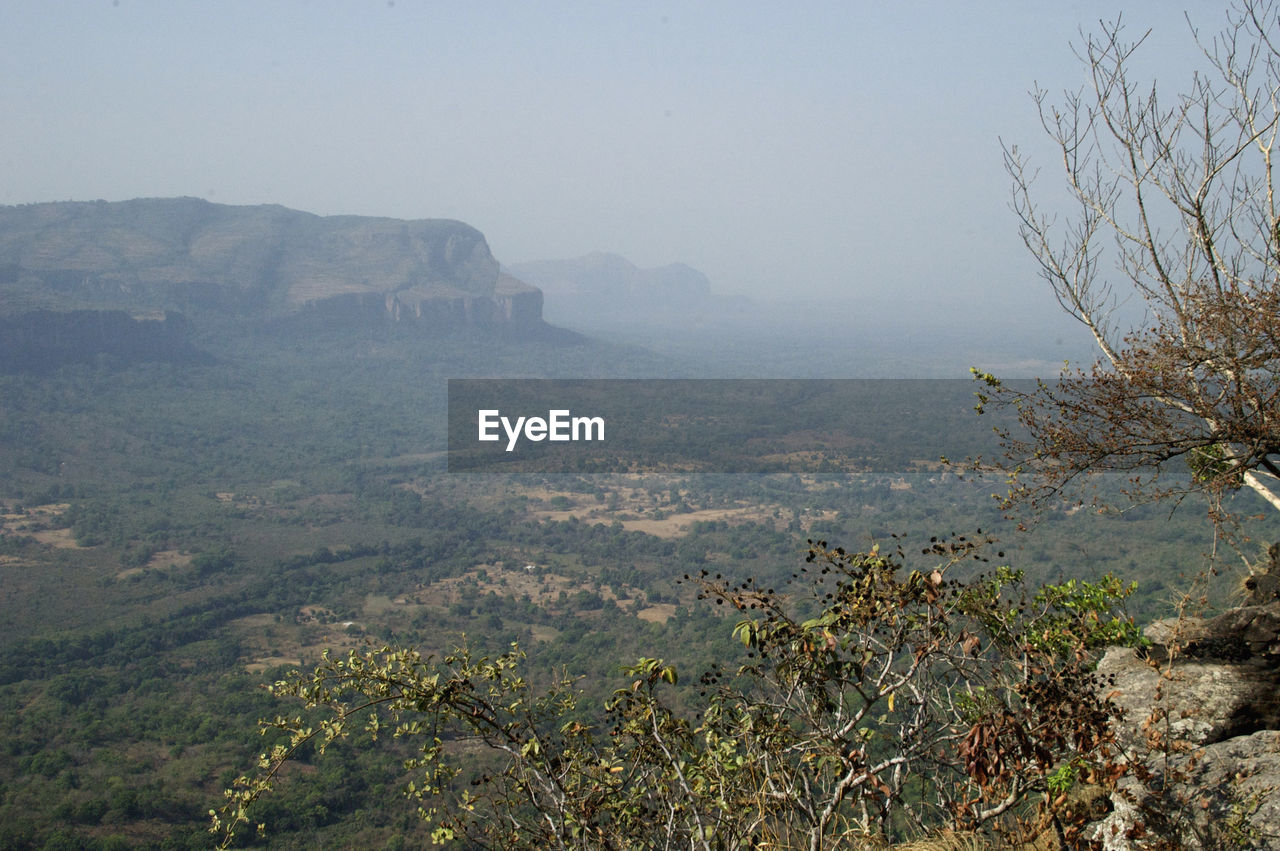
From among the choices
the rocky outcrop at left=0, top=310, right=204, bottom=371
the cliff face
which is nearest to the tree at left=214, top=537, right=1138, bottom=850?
the rocky outcrop at left=0, top=310, right=204, bottom=371

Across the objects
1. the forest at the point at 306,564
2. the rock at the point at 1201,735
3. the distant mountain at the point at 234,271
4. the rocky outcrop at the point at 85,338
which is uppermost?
the distant mountain at the point at 234,271

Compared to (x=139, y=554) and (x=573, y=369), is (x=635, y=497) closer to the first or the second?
(x=139, y=554)

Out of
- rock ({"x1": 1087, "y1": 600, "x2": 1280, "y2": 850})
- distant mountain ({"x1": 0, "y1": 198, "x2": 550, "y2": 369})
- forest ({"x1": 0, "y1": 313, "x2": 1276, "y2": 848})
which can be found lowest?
forest ({"x1": 0, "y1": 313, "x2": 1276, "y2": 848})

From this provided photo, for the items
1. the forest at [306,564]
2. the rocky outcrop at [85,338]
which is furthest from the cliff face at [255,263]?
the forest at [306,564]

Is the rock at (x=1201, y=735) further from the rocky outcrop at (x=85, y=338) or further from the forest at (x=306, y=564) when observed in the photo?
the rocky outcrop at (x=85, y=338)

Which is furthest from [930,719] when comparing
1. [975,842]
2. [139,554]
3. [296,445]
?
[296,445]

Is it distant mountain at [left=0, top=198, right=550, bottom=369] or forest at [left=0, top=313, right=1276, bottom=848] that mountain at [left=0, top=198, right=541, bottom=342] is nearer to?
distant mountain at [left=0, top=198, right=550, bottom=369]

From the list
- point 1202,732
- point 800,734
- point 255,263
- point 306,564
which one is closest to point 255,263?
point 255,263

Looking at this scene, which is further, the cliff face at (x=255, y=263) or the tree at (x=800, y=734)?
the cliff face at (x=255, y=263)
